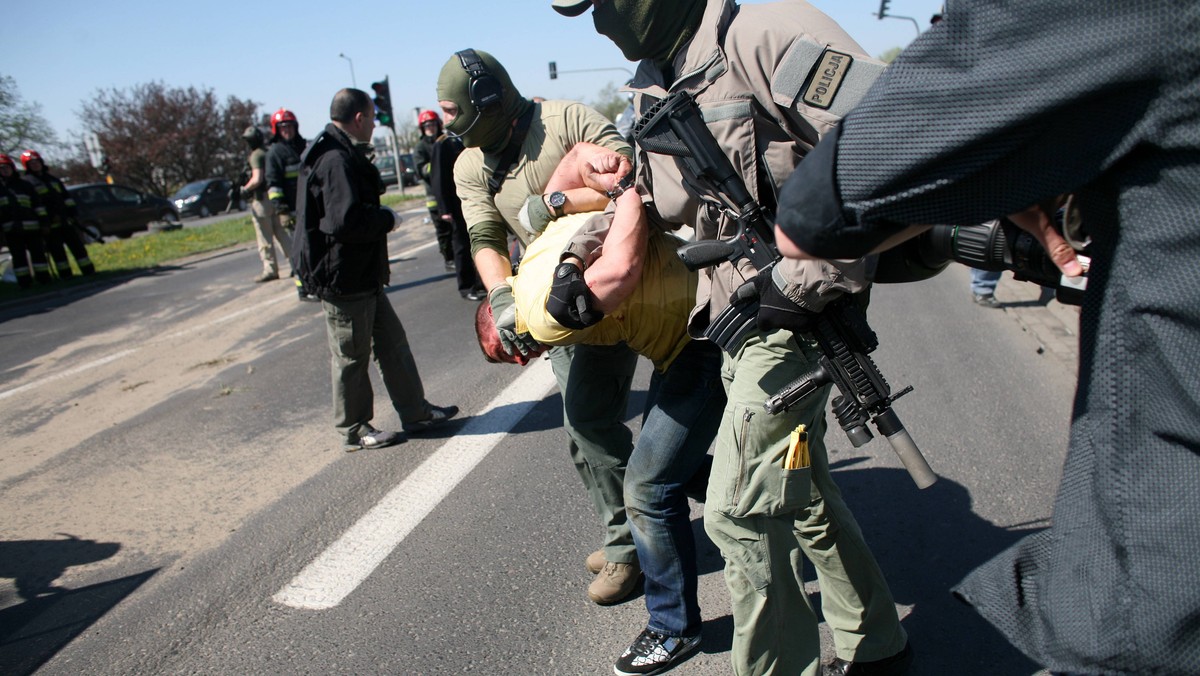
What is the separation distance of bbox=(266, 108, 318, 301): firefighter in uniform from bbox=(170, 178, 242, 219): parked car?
2291 centimetres

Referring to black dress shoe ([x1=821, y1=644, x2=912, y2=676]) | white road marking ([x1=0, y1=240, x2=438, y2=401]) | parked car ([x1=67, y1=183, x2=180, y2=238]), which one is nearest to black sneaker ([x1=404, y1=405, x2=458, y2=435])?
black dress shoe ([x1=821, y1=644, x2=912, y2=676])

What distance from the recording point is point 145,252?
1759 cm

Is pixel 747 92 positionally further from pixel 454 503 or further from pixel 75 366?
pixel 75 366

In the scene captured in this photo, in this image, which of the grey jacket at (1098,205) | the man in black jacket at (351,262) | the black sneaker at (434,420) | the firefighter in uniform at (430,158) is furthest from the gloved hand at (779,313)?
the firefighter in uniform at (430,158)

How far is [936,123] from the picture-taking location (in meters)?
1.11

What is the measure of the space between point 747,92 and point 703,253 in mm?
406

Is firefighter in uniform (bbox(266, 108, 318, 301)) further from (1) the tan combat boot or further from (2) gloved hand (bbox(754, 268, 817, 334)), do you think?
(2) gloved hand (bbox(754, 268, 817, 334))

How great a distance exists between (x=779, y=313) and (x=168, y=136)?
1769 inches

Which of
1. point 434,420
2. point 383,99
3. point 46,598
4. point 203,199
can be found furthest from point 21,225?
point 203,199

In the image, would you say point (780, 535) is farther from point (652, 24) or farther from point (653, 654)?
point (652, 24)

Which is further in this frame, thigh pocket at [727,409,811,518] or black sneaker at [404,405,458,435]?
black sneaker at [404,405,458,435]

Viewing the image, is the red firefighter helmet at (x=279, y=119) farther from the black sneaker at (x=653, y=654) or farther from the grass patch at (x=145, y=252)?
the black sneaker at (x=653, y=654)

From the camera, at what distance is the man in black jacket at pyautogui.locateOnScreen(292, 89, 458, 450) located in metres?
4.64

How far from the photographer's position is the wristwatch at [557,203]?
8.77 feet
